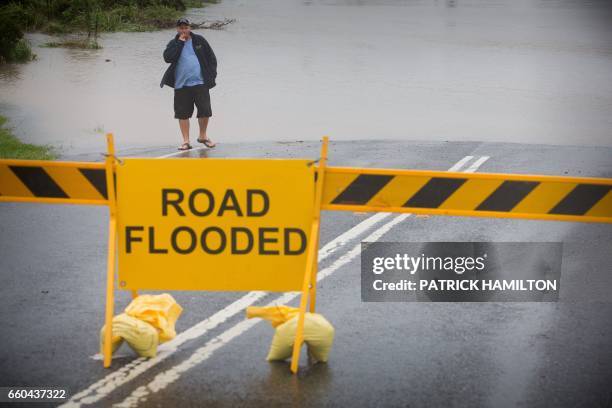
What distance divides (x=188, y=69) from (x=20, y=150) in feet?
8.06

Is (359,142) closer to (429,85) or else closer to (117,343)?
(429,85)

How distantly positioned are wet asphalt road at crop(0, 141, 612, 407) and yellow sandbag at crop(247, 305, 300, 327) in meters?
0.25

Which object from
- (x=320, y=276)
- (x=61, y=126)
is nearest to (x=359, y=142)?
(x=61, y=126)

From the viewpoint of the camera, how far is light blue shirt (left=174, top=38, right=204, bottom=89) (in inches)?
534

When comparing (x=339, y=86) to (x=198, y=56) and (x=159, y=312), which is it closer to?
(x=198, y=56)

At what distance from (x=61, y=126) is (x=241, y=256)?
32.4ft

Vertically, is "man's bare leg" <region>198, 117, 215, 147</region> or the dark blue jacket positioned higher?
the dark blue jacket

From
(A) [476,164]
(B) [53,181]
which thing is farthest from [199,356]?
(A) [476,164]

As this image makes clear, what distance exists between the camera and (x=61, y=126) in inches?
614

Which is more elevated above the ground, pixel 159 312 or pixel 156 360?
pixel 159 312

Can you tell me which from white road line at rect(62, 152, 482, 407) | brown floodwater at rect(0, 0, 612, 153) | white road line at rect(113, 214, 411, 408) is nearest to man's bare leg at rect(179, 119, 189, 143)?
brown floodwater at rect(0, 0, 612, 153)

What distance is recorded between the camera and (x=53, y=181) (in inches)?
254

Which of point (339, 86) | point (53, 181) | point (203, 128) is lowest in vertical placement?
point (339, 86)

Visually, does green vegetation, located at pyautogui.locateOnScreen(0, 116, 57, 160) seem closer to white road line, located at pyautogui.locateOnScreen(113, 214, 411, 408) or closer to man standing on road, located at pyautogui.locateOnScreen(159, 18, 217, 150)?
man standing on road, located at pyautogui.locateOnScreen(159, 18, 217, 150)
